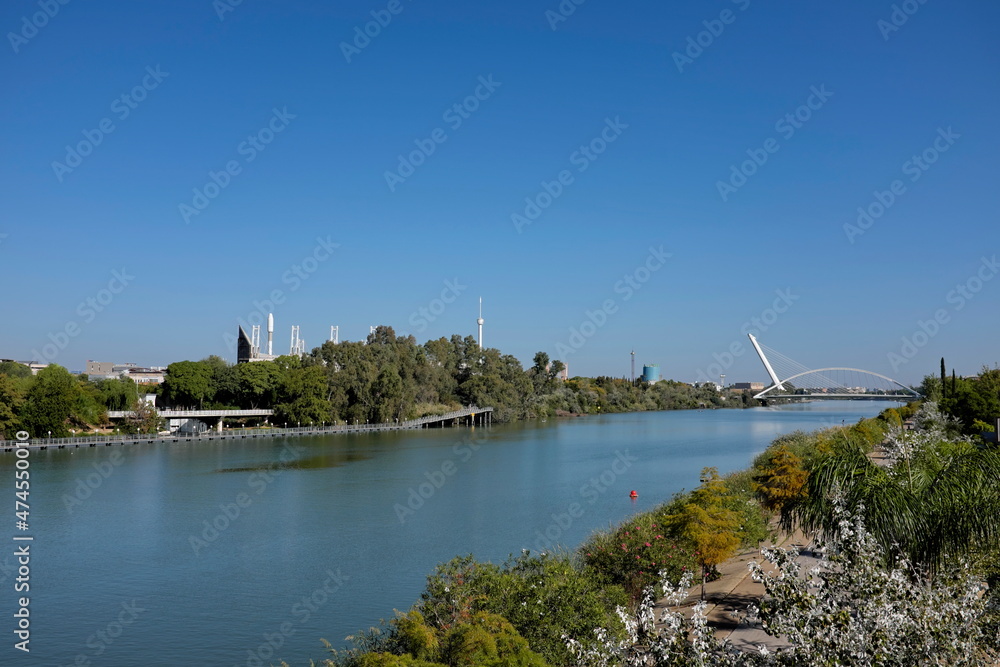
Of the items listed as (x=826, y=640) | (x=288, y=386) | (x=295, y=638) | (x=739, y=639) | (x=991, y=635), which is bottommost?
(x=295, y=638)

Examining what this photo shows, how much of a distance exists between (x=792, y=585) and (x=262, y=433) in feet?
187

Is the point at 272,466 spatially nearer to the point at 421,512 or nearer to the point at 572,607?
the point at 421,512

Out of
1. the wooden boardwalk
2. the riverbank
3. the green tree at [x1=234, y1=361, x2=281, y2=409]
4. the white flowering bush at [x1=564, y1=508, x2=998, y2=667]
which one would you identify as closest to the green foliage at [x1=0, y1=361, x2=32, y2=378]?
the green tree at [x1=234, y1=361, x2=281, y2=409]

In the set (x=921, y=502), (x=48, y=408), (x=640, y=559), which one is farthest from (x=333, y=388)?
(x=921, y=502)

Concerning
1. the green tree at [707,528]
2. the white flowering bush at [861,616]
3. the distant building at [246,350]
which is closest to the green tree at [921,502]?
the white flowering bush at [861,616]

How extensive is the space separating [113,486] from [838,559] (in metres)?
33.1

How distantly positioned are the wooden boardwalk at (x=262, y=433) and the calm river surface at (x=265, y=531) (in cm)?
198

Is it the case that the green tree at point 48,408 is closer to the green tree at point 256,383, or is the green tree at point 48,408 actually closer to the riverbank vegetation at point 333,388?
the riverbank vegetation at point 333,388

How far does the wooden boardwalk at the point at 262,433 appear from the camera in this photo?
4547 centimetres

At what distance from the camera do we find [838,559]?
216 inches

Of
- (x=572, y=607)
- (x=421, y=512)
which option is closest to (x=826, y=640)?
(x=572, y=607)

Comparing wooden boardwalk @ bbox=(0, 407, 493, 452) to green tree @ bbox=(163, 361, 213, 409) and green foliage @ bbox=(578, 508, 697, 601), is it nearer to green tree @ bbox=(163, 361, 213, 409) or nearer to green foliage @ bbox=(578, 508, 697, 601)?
green tree @ bbox=(163, 361, 213, 409)

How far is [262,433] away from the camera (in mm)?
57656

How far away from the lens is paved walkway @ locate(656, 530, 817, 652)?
1014cm
